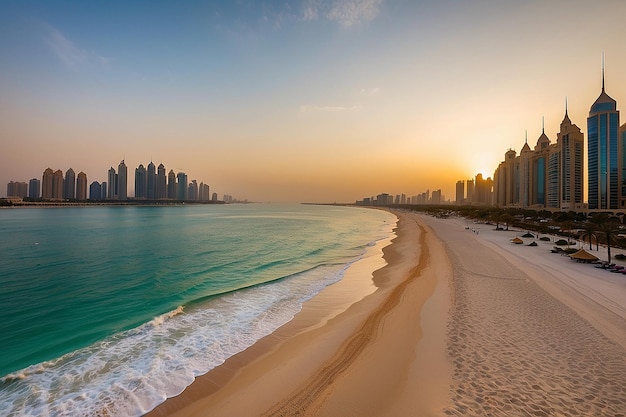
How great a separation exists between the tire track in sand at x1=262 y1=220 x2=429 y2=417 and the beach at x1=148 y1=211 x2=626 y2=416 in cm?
3

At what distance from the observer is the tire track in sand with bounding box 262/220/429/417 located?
17.8ft

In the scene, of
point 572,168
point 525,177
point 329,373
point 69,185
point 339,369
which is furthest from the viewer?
point 69,185

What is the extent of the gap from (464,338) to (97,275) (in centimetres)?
2068

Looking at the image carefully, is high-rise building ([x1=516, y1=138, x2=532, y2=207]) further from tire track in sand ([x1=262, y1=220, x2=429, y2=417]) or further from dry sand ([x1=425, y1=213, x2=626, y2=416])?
tire track in sand ([x1=262, y1=220, x2=429, y2=417])

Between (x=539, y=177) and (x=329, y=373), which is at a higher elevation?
(x=539, y=177)

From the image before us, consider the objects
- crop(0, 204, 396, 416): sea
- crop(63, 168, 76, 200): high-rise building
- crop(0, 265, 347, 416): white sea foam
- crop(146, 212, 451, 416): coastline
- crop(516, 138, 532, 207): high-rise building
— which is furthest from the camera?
crop(63, 168, 76, 200): high-rise building

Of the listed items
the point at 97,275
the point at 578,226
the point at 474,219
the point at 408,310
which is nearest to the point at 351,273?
the point at 408,310

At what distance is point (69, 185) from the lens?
195500 mm

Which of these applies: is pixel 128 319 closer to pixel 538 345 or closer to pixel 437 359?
pixel 437 359

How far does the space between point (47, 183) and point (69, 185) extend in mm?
11677

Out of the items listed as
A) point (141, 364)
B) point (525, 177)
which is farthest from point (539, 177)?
point (141, 364)

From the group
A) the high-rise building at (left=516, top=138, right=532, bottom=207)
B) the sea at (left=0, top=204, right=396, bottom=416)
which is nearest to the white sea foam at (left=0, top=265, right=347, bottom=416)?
the sea at (left=0, top=204, right=396, bottom=416)

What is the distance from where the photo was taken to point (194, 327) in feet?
33.6

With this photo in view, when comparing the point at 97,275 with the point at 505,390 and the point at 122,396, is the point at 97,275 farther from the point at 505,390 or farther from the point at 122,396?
the point at 505,390
